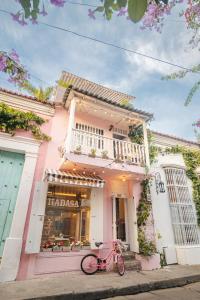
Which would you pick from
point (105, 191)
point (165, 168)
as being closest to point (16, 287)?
point (105, 191)

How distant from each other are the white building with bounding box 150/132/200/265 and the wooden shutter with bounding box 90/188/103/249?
262cm

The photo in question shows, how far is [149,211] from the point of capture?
8141 millimetres

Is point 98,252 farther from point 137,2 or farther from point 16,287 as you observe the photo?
point 137,2

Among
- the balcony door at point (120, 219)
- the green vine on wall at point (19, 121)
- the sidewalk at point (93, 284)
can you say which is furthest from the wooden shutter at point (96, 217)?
the green vine on wall at point (19, 121)

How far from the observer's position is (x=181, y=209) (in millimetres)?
8875

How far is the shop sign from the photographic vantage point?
277 inches

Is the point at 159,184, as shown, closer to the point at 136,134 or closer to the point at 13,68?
the point at 136,134

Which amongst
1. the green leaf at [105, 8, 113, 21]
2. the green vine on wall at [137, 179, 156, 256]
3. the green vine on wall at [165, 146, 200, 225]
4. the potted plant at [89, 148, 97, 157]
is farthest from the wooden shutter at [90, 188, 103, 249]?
the green leaf at [105, 8, 113, 21]

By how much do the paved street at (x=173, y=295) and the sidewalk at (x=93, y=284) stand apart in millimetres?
248

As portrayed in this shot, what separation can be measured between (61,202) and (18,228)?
5.79ft

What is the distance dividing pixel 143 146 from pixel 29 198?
5.17m

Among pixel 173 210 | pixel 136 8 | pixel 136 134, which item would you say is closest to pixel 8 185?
pixel 136 134

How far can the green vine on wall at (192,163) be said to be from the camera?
9562 mm

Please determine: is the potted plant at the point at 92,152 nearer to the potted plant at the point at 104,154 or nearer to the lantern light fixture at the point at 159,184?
the potted plant at the point at 104,154
